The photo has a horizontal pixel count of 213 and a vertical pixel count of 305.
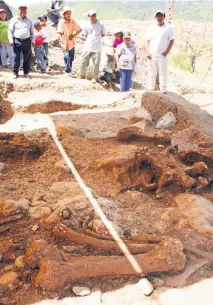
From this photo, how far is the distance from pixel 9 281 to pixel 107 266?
26.0 inches

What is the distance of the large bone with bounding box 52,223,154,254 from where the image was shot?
2.49 m

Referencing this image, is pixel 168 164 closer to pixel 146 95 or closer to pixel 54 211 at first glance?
pixel 54 211

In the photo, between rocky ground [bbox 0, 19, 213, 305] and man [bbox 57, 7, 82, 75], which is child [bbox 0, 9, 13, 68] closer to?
man [bbox 57, 7, 82, 75]

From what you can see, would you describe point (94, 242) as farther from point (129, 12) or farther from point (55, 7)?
point (129, 12)

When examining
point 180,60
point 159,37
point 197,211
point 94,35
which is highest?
point 159,37

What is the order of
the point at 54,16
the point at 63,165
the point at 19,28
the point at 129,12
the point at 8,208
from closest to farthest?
the point at 8,208
the point at 63,165
the point at 19,28
the point at 54,16
the point at 129,12

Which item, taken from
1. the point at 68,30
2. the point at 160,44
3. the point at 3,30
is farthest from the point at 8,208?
the point at 3,30

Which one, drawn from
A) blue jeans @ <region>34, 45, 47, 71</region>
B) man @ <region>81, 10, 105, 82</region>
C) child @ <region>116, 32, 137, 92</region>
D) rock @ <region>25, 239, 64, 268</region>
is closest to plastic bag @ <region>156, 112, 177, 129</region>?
child @ <region>116, 32, 137, 92</region>

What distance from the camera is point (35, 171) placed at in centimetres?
404

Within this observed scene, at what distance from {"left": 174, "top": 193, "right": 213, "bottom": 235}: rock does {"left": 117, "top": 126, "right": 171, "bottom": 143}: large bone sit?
1.51m

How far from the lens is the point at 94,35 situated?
7.87 m

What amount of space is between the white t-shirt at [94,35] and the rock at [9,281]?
664 centimetres

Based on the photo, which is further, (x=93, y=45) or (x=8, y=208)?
(x=93, y=45)

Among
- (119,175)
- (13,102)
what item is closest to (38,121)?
(13,102)
